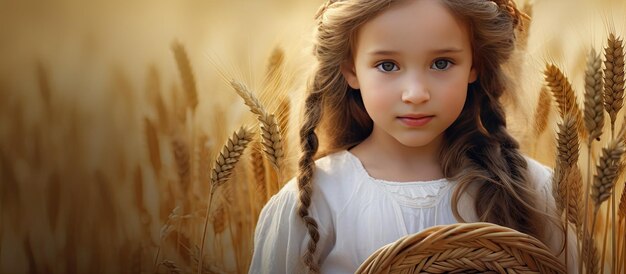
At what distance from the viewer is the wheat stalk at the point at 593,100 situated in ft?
4.44

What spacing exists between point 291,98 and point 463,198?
46 centimetres

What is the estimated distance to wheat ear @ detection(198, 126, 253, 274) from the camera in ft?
4.94

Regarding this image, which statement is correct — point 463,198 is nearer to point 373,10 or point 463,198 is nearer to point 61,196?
point 373,10

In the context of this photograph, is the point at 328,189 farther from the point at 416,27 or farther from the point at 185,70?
the point at 185,70

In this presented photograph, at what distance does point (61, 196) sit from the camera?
192 cm

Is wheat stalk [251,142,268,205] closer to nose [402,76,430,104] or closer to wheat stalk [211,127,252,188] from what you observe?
wheat stalk [211,127,252,188]

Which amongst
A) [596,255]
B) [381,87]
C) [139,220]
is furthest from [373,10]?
[139,220]

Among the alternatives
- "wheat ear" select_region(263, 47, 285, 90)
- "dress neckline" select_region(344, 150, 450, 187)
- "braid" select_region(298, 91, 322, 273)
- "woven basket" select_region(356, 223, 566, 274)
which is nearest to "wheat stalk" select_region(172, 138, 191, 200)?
"wheat ear" select_region(263, 47, 285, 90)

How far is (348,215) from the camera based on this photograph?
1554mm

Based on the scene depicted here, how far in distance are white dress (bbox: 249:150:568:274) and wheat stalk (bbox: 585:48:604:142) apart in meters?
0.29

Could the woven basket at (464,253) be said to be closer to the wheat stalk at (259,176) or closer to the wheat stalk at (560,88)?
the wheat stalk at (560,88)

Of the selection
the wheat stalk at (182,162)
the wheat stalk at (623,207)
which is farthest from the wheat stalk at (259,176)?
the wheat stalk at (623,207)

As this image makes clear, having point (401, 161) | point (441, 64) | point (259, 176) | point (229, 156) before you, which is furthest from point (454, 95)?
point (259, 176)

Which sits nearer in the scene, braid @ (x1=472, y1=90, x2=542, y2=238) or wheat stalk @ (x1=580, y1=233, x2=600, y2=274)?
wheat stalk @ (x1=580, y1=233, x2=600, y2=274)
